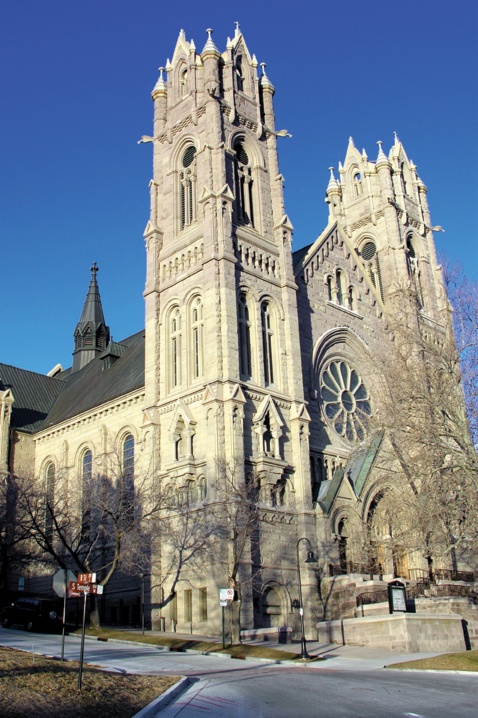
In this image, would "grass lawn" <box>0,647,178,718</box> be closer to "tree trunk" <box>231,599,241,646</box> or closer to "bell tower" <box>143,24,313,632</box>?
"tree trunk" <box>231,599,241,646</box>

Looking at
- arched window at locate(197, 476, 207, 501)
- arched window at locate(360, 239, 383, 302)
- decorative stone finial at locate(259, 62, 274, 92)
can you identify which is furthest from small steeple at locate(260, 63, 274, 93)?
arched window at locate(197, 476, 207, 501)

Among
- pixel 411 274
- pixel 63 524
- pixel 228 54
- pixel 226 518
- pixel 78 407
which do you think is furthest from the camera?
pixel 411 274

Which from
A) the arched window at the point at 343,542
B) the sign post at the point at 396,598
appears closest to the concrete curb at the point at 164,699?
the sign post at the point at 396,598

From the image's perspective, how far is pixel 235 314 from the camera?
3728 centimetres

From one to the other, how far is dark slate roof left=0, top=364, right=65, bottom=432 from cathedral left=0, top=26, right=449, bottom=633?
0.28 meters

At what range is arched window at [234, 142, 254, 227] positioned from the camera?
139 ft

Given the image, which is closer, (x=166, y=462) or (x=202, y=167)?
(x=166, y=462)

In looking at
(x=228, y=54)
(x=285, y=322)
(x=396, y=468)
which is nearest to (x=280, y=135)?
(x=228, y=54)

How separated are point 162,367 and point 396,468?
45.4 feet

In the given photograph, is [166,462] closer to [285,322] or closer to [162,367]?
[162,367]

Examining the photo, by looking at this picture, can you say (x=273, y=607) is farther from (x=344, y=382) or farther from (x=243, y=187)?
(x=243, y=187)

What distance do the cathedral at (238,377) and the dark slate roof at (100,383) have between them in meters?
0.27

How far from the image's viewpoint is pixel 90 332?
65312mm

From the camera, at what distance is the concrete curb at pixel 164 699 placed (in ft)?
41.1
